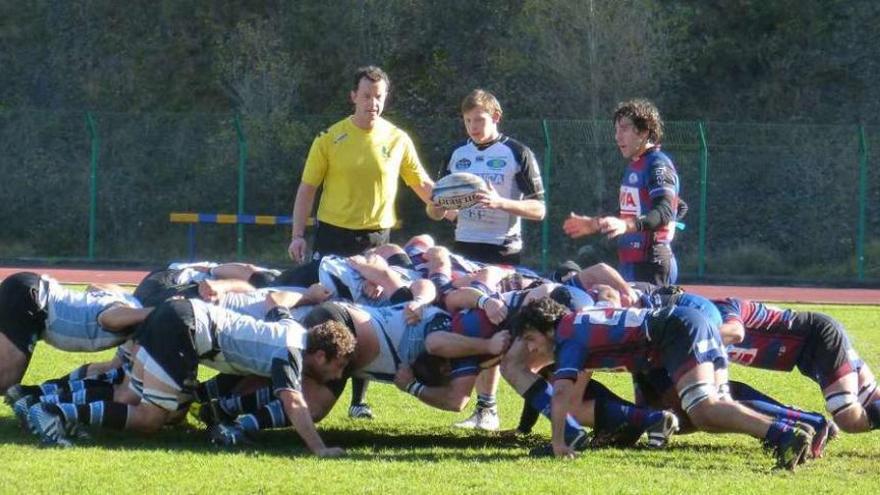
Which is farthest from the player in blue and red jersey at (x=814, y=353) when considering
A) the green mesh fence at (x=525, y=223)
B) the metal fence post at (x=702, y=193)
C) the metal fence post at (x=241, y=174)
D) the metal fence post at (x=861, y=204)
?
the metal fence post at (x=241, y=174)

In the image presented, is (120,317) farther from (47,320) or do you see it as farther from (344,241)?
(344,241)

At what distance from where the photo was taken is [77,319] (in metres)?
7.72

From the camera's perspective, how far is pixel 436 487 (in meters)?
6.01

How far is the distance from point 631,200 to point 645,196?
0.11 metres

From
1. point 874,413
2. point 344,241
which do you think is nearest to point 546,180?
point 344,241

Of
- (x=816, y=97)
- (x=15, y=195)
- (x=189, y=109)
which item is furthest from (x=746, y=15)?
(x=15, y=195)

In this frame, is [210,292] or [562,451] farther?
[210,292]

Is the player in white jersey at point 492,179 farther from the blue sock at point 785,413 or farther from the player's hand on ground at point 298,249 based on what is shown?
the blue sock at point 785,413

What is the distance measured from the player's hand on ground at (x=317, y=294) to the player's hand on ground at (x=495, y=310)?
1021 millimetres

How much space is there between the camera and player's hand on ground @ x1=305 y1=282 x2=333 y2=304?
797 centimetres

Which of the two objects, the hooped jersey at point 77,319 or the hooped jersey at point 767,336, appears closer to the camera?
the hooped jersey at point 767,336

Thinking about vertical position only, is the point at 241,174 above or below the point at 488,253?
above

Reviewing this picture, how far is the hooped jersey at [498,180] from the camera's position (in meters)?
8.88

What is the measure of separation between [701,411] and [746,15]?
928 inches
